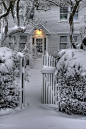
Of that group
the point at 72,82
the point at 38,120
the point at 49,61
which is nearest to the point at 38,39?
the point at 49,61

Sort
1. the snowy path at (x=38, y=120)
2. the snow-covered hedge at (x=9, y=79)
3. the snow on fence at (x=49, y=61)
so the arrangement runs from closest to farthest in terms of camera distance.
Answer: the snowy path at (x=38, y=120) < the snow-covered hedge at (x=9, y=79) < the snow on fence at (x=49, y=61)

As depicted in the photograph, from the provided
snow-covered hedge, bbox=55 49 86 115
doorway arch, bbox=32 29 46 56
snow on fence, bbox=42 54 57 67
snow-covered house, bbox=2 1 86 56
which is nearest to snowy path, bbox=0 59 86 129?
snow-covered hedge, bbox=55 49 86 115

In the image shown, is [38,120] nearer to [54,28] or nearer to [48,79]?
[48,79]

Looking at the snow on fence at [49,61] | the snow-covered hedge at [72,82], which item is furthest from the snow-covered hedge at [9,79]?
the snow-covered hedge at [72,82]

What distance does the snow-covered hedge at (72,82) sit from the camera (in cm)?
613

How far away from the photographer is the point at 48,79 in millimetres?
7293

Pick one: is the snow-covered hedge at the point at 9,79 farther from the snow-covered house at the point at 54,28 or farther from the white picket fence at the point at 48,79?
the snow-covered house at the point at 54,28

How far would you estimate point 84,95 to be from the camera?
241 inches

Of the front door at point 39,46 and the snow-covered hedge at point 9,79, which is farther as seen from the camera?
the front door at point 39,46

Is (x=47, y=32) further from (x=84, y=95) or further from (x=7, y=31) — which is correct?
(x=84, y=95)

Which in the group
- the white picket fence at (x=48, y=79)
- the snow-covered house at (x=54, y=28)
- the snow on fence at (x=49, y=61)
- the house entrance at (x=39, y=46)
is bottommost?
the white picket fence at (x=48, y=79)

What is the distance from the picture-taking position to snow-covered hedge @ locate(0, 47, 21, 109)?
6294mm

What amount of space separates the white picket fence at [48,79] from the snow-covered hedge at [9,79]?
1042mm

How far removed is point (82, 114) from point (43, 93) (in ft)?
5.41
